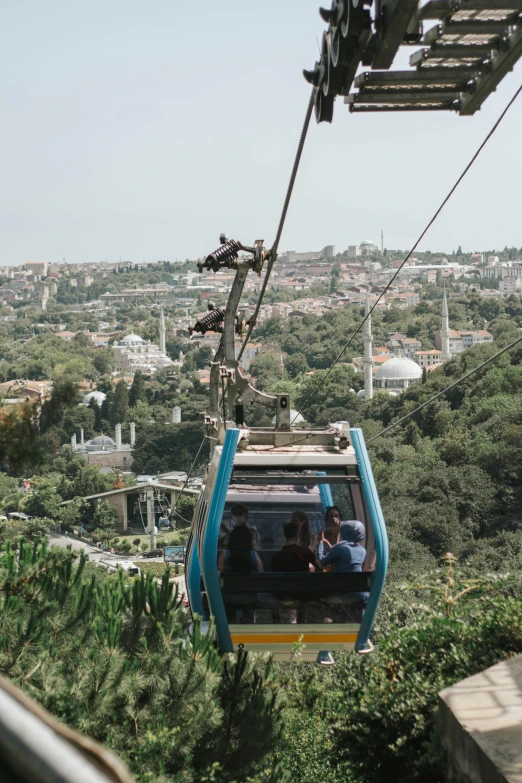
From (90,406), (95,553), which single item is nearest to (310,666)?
(95,553)

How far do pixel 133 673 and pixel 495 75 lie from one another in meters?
2.89

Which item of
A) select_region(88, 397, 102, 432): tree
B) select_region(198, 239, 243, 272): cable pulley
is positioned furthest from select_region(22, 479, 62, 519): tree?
select_region(198, 239, 243, 272): cable pulley

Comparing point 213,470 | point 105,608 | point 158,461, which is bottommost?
point 158,461

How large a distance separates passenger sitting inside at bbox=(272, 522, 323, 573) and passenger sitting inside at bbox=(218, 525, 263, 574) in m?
0.09

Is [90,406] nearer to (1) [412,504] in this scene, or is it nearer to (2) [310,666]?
(1) [412,504]

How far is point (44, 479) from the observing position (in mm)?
60562

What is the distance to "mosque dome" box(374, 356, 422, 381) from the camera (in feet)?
321

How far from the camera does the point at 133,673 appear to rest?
451cm

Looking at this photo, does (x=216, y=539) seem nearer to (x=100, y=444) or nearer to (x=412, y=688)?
(x=412, y=688)

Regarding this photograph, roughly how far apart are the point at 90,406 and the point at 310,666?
83183 millimetres

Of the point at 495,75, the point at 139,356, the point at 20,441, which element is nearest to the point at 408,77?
the point at 495,75

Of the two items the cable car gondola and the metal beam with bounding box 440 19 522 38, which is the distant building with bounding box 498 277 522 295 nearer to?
the cable car gondola

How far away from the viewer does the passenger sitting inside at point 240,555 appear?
473cm

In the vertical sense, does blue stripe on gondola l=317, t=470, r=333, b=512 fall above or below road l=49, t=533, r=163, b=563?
above
